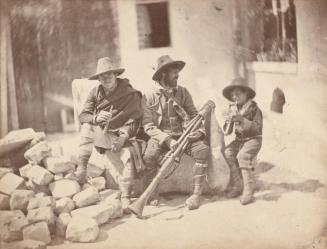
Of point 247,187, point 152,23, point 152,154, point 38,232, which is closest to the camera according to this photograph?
point 38,232

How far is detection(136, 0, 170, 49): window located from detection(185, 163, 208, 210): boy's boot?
1.19 m

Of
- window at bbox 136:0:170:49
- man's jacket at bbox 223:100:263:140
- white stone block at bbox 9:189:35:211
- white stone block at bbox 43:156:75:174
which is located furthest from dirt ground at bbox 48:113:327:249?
window at bbox 136:0:170:49

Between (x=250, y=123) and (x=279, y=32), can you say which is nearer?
(x=250, y=123)

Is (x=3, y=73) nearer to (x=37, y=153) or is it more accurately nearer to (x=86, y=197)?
(x=37, y=153)

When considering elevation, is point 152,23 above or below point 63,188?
above

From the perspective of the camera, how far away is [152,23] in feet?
15.0

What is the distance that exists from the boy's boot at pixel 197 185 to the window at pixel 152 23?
1194 mm

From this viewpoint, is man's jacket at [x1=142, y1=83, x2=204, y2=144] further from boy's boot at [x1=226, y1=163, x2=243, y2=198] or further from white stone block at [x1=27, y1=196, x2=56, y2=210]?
white stone block at [x1=27, y1=196, x2=56, y2=210]

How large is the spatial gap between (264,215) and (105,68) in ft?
6.55

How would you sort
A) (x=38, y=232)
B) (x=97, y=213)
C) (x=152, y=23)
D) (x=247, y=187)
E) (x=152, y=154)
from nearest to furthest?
1. (x=38, y=232)
2. (x=97, y=213)
3. (x=152, y=154)
4. (x=247, y=187)
5. (x=152, y=23)

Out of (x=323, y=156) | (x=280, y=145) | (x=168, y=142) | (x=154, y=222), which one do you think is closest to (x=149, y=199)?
(x=154, y=222)

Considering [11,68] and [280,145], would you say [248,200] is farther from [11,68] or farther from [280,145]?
[11,68]

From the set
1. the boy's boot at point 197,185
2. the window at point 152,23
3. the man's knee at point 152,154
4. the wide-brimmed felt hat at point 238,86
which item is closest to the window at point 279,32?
the wide-brimmed felt hat at point 238,86

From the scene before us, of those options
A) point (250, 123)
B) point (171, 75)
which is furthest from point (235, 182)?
point (171, 75)
